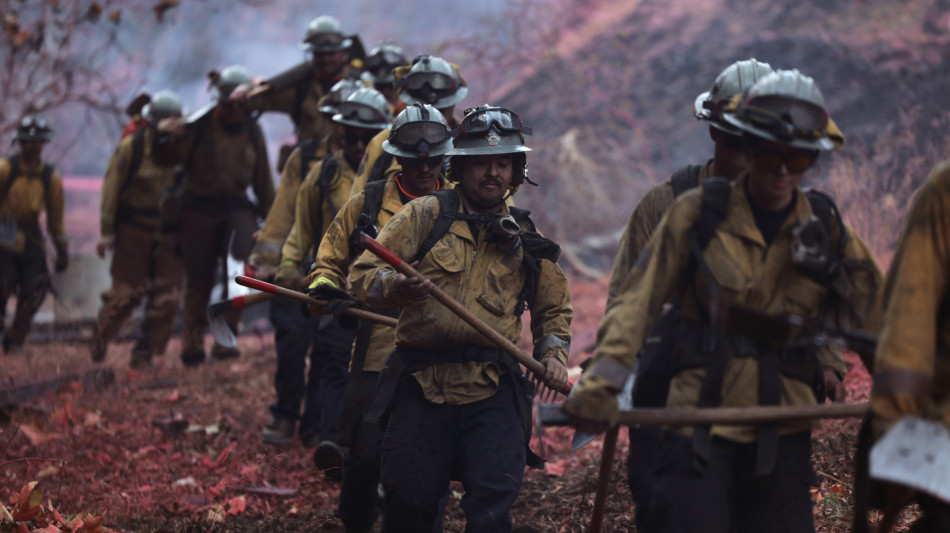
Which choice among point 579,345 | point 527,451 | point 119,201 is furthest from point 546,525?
point 119,201

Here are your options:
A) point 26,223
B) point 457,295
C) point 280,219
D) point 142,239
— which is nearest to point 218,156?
point 142,239

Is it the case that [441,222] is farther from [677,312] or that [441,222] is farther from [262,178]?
[262,178]

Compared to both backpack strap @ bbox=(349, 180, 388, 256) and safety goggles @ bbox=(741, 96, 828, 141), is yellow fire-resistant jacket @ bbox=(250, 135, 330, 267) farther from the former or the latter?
safety goggles @ bbox=(741, 96, 828, 141)

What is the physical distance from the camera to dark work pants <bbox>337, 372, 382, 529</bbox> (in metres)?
5.16

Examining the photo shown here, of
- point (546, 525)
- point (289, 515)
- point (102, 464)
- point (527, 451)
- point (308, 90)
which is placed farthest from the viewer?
point (308, 90)

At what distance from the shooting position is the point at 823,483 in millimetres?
5605

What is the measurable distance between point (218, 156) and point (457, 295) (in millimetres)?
5935

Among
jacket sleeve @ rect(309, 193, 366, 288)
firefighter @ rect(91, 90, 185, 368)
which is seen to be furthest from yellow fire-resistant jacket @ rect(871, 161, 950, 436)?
firefighter @ rect(91, 90, 185, 368)

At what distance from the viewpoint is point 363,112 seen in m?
6.64

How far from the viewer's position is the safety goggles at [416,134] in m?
5.42

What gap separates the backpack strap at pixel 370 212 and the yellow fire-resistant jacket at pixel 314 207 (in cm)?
93

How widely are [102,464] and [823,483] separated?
185 inches

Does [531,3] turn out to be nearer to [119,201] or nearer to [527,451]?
[119,201]

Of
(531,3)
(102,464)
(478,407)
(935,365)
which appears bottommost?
(102,464)
